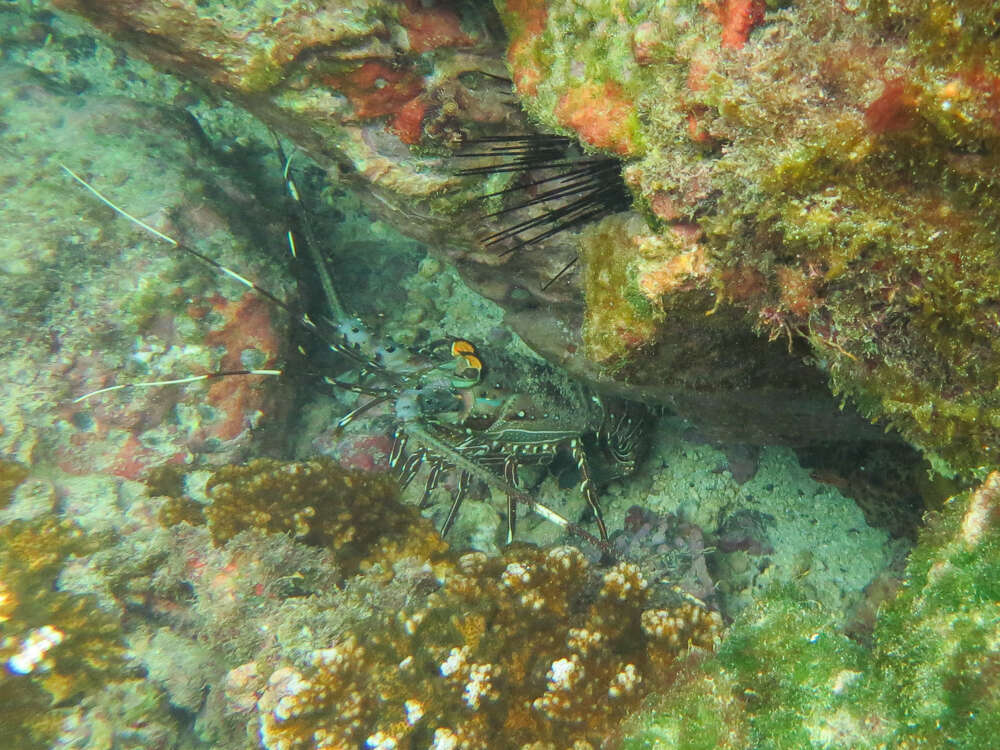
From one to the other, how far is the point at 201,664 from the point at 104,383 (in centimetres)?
255

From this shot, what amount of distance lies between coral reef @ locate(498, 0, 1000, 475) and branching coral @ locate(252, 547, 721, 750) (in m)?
1.77

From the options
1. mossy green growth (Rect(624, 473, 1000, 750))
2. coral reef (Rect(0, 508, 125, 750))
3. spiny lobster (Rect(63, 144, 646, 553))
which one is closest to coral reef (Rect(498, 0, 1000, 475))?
mossy green growth (Rect(624, 473, 1000, 750))

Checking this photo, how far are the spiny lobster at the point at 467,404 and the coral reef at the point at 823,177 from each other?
2.60 meters

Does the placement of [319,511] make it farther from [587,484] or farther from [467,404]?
[587,484]

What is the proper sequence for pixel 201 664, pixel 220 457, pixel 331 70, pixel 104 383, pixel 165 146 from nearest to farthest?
pixel 331 70
pixel 201 664
pixel 104 383
pixel 220 457
pixel 165 146

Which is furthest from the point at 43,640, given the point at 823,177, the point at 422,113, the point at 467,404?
the point at 823,177

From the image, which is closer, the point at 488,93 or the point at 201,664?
the point at 488,93

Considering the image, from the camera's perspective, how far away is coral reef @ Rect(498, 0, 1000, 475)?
139cm

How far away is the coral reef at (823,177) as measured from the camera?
4.55 feet

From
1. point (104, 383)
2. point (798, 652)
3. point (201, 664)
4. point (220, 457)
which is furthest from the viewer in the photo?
point (220, 457)

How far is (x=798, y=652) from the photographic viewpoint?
6.97 feet

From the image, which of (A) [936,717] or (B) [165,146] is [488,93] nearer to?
(A) [936,717]

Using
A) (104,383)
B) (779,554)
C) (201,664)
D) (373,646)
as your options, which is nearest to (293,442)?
(104,383)

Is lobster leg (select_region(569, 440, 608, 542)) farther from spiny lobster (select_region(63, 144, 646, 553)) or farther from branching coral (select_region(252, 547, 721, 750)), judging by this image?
branching coral (select_region(252, 547, 721, 750))
